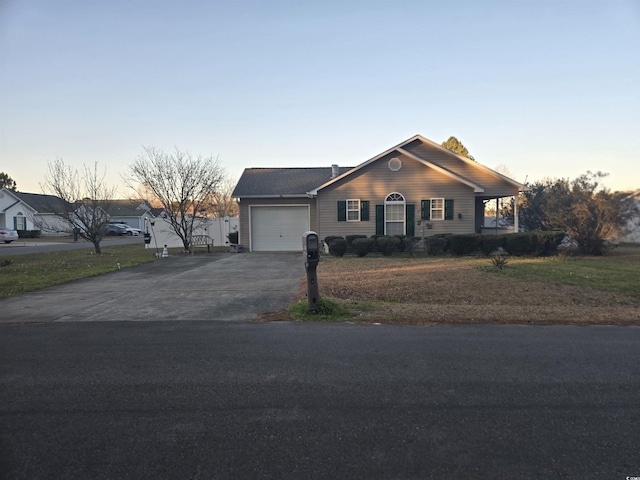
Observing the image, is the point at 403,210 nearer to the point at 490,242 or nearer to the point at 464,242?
the point at 464,242

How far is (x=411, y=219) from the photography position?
61.3 ft

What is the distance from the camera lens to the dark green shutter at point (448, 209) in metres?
18.5

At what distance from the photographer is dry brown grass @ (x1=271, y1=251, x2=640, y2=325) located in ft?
21.0

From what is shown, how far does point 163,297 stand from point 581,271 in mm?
11445

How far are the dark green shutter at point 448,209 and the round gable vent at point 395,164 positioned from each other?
8.85ft

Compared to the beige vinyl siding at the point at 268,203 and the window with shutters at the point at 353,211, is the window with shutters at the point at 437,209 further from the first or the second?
the beige vinyl siding at the point at 268,203

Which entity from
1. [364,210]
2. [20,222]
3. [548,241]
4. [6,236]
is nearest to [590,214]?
[548,241]

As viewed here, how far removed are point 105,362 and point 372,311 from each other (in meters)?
4.13

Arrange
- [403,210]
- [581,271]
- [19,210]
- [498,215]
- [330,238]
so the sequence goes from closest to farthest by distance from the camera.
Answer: [581,271] → [330,238] → [403,210] → [498,215] → [19,210]

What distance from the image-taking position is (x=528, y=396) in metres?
3.62

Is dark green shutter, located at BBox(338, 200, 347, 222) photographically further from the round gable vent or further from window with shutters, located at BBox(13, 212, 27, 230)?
window with shutters, located at BBox(13, 212, 27, 230)

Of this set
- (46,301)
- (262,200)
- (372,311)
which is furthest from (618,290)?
(262,200)

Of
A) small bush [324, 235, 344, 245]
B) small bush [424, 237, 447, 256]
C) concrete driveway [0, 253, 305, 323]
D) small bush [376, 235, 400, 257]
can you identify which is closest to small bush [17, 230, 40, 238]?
concrete driveway [0, 253, 305, 323]

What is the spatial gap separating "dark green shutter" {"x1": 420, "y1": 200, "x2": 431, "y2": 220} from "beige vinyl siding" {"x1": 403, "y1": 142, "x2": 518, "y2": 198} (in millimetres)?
2467
